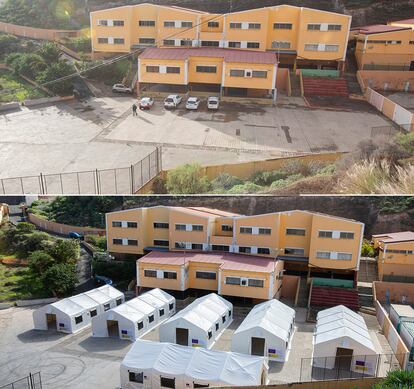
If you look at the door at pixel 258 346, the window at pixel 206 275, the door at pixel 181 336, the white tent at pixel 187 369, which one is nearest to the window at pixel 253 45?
the window at pixel 206 275

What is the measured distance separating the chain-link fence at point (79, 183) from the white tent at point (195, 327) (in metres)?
3.30

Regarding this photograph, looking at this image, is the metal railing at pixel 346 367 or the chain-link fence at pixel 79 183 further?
the chain-link fence at pixel 79 183

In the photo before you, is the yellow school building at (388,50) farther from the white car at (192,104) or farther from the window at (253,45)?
the white car at (192,104)

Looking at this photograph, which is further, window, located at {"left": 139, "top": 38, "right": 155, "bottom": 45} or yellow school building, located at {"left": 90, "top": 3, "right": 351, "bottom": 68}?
window, located at {"left": 139, "top": 38, "right": 155, "bottom": 45}

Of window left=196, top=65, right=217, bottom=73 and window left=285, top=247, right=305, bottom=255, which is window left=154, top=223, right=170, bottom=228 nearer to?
window left=285, top=247, right=305, bottom=255

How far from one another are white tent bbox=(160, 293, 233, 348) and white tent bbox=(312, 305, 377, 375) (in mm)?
2345

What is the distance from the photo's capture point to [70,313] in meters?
11.1

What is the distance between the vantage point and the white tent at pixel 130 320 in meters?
10.6

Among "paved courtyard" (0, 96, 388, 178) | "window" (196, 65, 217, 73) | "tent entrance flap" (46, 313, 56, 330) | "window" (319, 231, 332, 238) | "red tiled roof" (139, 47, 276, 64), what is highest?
"red tiled roof" (139, 47, 276, 64)

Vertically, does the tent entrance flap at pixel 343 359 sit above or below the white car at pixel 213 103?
below

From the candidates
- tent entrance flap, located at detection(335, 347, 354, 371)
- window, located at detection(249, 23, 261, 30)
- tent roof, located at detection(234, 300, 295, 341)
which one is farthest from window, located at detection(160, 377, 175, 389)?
window, located at detection(249, 23, 261, 30)

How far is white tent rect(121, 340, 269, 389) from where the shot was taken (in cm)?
785

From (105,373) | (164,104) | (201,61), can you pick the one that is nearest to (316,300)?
(105,373)

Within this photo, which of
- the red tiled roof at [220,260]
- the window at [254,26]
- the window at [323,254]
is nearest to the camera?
the red tiled roof at [220,260]
